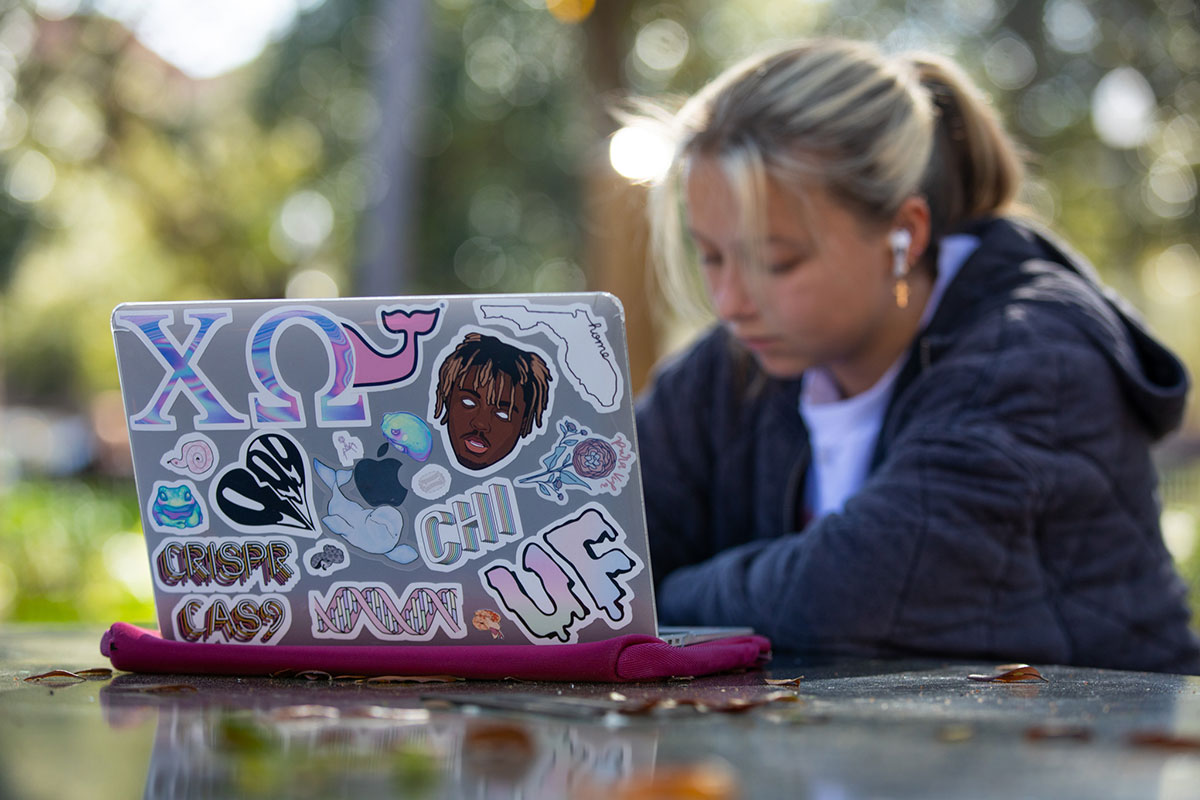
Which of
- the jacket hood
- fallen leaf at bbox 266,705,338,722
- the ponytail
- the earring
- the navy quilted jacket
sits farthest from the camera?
the ponytail

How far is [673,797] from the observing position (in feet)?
2.55

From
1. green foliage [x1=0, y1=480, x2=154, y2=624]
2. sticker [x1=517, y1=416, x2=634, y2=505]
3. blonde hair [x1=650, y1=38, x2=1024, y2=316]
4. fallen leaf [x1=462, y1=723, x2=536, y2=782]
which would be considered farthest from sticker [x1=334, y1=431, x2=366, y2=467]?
green foliage [x1=0, y1=480, x2=154, y2=624]

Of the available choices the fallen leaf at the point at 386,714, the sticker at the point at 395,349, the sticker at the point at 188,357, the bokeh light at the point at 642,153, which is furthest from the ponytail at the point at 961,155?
the fallen leaf at the point at 386,714

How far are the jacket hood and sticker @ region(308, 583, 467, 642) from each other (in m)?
1.30

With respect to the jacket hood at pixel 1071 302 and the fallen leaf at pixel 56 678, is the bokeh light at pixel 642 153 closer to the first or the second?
the jacket hood at pixel 1071 302

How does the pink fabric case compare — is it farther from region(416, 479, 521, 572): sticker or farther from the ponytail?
the ponytail

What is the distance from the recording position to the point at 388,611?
55.6 inches

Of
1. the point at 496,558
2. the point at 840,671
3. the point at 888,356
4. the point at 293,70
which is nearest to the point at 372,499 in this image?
the point at 496,558

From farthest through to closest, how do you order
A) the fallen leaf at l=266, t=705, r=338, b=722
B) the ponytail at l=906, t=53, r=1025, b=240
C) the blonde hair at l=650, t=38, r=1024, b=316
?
the ponytail at l=906, t=53, r=1025, b=240 < the blonde hair at l=650, t=38, r=1024, b=316 < the fallen leaf at l=266, t=705, r=338, b=722

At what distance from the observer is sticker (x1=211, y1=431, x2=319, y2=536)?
1.39m

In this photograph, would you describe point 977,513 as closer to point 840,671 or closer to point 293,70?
point 840,671

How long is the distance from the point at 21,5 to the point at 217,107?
4919 millimetres

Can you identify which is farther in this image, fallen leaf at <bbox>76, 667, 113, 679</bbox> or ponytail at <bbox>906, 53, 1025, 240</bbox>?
ponytail at <bbox>906, 53, 1025, 240</bbox>

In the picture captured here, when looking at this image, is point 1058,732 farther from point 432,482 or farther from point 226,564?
point 226,564
